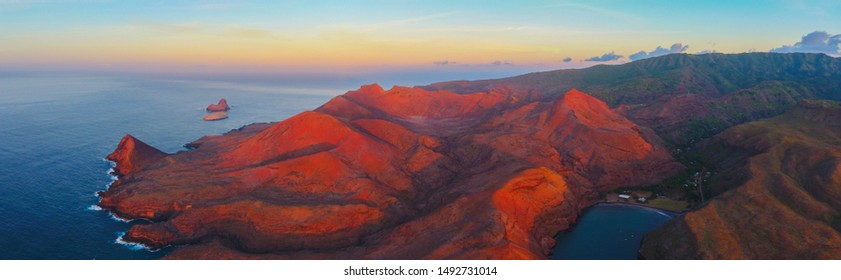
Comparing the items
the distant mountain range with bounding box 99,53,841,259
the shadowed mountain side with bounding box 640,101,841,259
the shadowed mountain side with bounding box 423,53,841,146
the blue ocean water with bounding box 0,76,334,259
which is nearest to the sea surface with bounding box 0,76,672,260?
the blue ocean water with bounding box 0,76,334,259

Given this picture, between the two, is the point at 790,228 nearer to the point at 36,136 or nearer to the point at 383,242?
the point at 383,242

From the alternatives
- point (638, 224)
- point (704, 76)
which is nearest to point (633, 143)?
point (638, 224)

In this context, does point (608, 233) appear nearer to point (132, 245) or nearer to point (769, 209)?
point (769, 209)

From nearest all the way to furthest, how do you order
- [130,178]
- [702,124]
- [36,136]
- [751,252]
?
[751,252]
[130,178]
[36,136]
[702,124]

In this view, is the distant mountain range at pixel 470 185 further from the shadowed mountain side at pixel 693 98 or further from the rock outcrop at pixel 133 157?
the shadowed mountain side at pixel 693 98

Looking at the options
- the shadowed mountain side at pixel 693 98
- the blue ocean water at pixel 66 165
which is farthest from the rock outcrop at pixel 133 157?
the shadowed mountain side at pixel 693 98

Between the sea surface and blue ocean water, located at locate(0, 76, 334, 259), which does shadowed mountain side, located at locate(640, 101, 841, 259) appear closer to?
the sea surface
